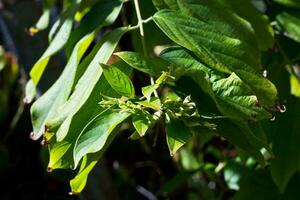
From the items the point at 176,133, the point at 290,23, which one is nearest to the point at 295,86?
the point at 290,23

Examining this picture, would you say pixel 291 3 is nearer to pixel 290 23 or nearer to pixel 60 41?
pixel 290 23

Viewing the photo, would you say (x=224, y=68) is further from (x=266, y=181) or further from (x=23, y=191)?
(x=23, y=191)

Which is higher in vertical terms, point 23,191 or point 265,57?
point 265,57

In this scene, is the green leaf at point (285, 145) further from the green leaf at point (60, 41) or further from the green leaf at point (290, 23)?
the green leaf at point (60, 41)

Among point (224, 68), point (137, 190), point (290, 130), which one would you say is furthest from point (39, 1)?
point (224, 68)

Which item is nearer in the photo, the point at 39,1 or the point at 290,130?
the point at 290,130

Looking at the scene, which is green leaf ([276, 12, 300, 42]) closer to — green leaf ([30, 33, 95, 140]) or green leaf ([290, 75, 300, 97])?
green leaf ([290, 75, 300, 97])
